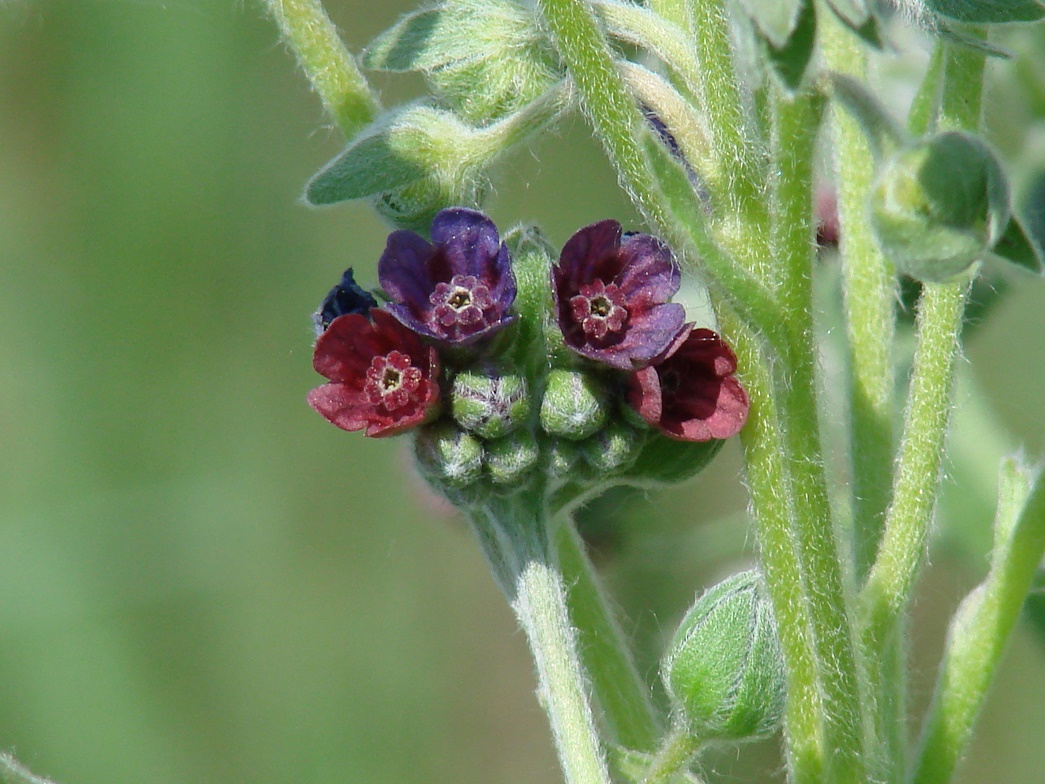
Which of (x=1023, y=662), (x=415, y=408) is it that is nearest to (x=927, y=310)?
(x=415, y=408)

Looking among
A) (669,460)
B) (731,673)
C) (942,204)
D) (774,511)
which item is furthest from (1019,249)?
(731,673)

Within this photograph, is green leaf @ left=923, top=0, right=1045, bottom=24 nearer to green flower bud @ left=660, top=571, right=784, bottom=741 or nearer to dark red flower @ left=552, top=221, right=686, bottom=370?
dark red flower @ left=552, top=221, right=686, bottom=370

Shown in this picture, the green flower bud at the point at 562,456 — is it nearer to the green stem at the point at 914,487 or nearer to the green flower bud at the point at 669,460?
the green flower bud at the point at 669,460

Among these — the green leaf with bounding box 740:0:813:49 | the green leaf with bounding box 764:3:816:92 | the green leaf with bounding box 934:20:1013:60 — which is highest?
the green leaf with bounding box 740:0:813:49

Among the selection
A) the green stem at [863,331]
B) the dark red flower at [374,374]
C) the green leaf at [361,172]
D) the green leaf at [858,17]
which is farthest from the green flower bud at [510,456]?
the green leaf at [858,17]

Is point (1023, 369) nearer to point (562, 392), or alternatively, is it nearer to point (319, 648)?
point (319, 648)

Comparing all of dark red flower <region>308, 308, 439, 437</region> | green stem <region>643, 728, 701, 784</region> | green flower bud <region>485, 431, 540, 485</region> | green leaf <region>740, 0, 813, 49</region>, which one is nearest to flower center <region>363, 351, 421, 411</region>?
dark red flower <region>308, 308, 439, 437</region>
